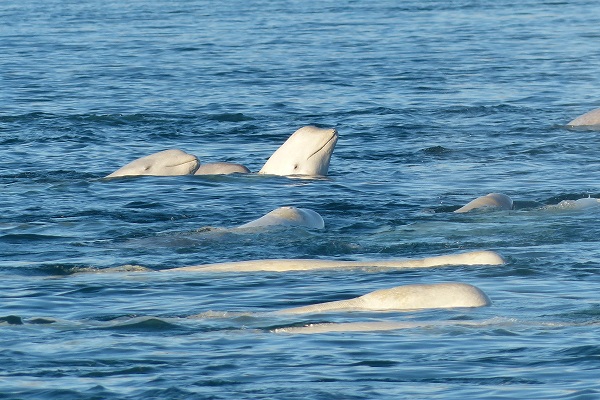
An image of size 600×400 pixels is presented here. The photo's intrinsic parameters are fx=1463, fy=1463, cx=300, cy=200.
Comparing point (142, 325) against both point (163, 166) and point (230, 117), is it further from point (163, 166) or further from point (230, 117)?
point (230, 117)

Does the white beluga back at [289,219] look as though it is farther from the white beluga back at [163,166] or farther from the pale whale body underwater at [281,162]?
the white beluga back at [163,166]

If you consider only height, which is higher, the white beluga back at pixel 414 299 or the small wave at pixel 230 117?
the white beluga back at pixel 414 299

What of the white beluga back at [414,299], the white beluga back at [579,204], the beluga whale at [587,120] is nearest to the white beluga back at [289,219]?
the white beluga back at [579,204]

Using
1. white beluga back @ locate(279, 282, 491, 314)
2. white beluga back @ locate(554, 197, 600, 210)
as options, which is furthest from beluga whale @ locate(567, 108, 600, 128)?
white beluga back @ locate(279, 282, 491, 314)

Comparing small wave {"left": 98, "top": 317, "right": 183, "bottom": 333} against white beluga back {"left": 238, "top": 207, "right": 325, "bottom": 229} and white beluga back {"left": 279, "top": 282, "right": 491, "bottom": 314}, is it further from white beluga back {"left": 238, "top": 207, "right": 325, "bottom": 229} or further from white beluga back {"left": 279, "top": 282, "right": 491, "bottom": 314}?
white beluga back {"left": 238, "top": 207, "right": 325, "bottom": 229}

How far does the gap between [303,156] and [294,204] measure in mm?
2045

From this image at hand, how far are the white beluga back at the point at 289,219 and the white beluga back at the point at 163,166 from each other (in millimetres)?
4092

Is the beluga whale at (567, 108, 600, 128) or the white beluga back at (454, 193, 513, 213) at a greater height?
the white beluga back at (454, 193, 513, 213)

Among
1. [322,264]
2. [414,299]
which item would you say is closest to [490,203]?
[322,264]

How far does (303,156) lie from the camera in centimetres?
1980

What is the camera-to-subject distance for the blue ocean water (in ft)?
33.2

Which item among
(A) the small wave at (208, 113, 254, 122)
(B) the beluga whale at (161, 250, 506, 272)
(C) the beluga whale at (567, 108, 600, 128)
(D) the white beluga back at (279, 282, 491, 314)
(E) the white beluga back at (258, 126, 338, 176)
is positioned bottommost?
(C) the beluga whale at (567, 108, 600, 128)

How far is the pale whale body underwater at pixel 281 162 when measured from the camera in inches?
771

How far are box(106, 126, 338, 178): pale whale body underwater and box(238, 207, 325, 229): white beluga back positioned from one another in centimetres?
386
